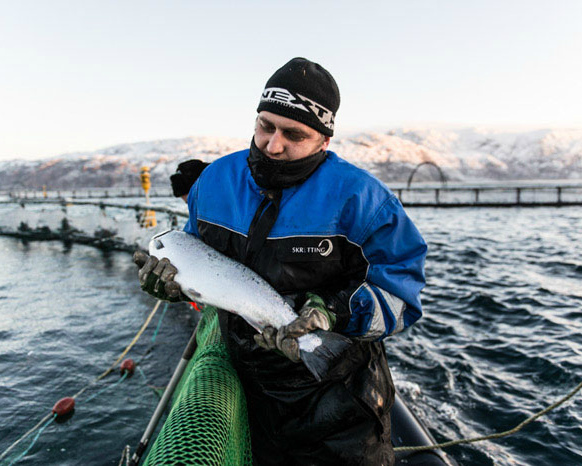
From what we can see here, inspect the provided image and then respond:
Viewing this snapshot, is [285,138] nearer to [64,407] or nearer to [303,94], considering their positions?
[303,94]

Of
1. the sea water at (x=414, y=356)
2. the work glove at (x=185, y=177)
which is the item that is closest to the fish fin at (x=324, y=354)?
the sea water at (x=414, y=356)

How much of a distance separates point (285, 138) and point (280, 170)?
0.62 feet

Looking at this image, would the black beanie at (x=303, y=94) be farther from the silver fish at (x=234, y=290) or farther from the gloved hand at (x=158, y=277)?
the gloved hand at (x=158, y=277)

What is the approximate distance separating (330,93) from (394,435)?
9.66 feet

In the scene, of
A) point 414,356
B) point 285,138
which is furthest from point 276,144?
point 414,356


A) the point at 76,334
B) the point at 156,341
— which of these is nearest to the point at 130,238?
the point at 76,334

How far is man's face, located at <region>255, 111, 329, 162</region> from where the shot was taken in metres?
2.10

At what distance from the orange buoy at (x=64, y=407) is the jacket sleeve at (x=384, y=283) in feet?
14.8

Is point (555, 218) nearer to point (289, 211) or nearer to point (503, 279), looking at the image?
point (503, 279)

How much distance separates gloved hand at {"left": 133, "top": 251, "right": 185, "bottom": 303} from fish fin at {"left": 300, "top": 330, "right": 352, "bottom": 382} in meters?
0.93

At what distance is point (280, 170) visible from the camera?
212 cm

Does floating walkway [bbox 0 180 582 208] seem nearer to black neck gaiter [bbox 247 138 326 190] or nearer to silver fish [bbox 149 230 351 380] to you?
silver fish [bbox 149 230 351 380]

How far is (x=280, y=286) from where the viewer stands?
2.11 metres

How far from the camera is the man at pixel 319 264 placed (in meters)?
2.04
